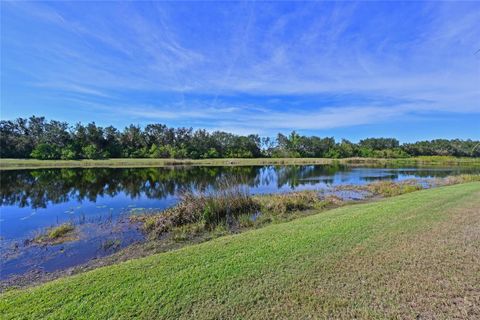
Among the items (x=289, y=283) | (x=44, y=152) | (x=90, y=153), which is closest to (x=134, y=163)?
(x=90, y=153)

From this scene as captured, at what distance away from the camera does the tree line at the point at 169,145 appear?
66.2 m

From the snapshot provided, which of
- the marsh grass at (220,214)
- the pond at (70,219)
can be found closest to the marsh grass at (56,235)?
the pond at (70,219)

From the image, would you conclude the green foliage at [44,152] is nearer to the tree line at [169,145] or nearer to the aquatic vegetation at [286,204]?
the tree line at [169,145]

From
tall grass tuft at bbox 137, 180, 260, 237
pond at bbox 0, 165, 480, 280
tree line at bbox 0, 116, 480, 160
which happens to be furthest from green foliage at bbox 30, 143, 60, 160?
tall grass tuft at bbox 137, 180, 260, 237

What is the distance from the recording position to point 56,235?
31.3 feet

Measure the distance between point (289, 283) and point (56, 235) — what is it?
9383mm

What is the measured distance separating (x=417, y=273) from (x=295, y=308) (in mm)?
2467

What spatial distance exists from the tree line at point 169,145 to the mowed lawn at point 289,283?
6964 cm

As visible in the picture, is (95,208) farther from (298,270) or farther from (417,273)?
(417,273)

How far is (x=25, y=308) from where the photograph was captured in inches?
152

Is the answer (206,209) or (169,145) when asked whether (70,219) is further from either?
(169,145)

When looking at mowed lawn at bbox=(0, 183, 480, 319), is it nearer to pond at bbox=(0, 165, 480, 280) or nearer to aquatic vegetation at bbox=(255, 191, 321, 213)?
pond at bbox=(0, 165, 480, 280)

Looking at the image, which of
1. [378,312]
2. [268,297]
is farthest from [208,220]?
[378,312]

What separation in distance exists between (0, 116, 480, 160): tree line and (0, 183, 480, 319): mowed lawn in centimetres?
6964
